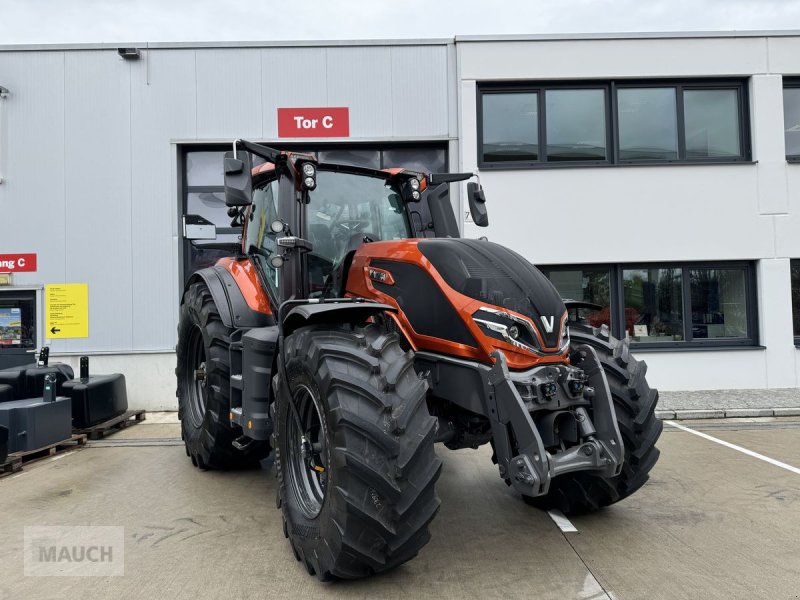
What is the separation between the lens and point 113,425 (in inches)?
272

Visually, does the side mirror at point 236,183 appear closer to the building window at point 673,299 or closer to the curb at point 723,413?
the curb at point 723,413

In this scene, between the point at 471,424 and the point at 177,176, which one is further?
the point at 177,176

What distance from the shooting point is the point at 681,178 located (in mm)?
9047

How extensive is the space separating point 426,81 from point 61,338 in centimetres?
697

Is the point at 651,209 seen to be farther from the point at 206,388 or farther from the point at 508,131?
the point at 206,388

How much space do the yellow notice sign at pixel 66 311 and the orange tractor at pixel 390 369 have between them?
495 cm

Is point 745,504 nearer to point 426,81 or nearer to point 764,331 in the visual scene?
point 764,331

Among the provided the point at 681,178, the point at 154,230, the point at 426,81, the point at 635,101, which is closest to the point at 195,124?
the point at 154,230

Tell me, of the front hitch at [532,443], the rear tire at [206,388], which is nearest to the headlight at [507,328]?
the front hitch at [532,443]

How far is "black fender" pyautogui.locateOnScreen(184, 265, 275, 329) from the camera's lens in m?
4.29

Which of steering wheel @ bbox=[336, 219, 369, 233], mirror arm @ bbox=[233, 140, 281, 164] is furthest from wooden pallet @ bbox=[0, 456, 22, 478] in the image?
steering wheel @ bbox=[336, 219, 369, 233]

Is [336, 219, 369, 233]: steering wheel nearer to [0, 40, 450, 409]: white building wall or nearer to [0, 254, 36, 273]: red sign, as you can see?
[0, 40, 450, 409]: white building wall

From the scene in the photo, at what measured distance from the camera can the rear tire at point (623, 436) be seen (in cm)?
334

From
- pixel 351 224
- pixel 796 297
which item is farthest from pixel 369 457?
pixel 796 297
